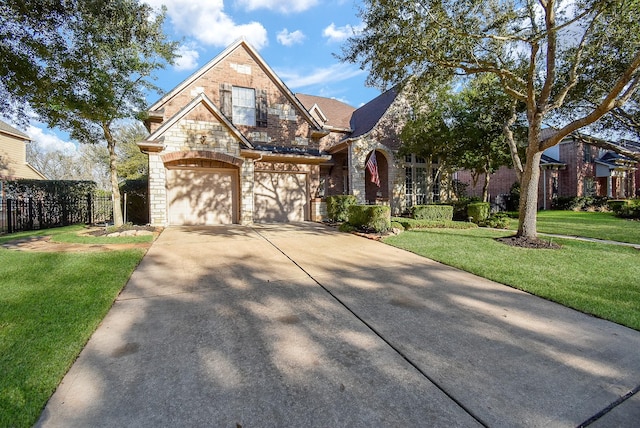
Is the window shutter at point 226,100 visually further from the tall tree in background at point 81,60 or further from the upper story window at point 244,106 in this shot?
the tall tree in background at point 81,60

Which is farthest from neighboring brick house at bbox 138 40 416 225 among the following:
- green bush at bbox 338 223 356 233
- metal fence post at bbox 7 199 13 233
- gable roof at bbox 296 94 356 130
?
metal fence post at bbox 7 199 13 233

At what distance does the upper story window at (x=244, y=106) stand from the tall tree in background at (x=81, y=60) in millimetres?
3724

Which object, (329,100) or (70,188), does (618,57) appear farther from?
(70,188)

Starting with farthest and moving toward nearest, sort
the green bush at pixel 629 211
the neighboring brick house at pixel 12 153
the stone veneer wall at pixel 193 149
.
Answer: the neighboring brick house at pixel 12 153, the green bush at pixel 629 211, the stone veneer wall at pixel 193 149

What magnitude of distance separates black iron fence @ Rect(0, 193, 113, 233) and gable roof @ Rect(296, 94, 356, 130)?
12.9 metres

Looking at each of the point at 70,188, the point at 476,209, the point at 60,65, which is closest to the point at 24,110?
the point at 60,65

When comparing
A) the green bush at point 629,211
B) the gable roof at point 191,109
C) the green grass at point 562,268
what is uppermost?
the gable roof at point 191,109

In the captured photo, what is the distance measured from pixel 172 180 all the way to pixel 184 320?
1062cm

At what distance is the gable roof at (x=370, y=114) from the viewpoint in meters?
17.5

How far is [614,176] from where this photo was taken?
27.8 metres

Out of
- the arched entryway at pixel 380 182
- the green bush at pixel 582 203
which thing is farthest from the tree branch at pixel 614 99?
the green bush at pixel 582 203

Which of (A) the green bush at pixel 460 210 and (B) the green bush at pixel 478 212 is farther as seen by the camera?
(A) the green bush at pixel 460 210

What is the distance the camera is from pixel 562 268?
19.2 feet

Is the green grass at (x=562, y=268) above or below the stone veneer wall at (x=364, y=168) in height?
below
